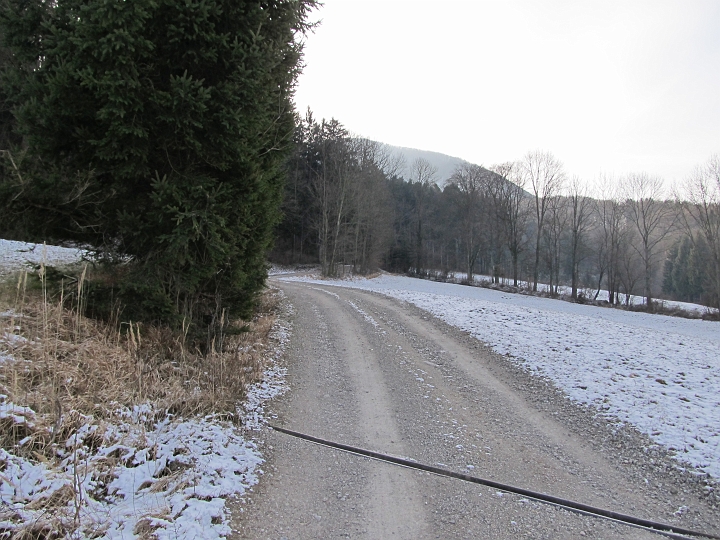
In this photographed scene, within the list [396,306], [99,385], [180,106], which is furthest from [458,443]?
[396,306]

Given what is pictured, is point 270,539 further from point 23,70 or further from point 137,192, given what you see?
point 23,70

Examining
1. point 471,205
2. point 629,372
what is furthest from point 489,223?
point 629,372

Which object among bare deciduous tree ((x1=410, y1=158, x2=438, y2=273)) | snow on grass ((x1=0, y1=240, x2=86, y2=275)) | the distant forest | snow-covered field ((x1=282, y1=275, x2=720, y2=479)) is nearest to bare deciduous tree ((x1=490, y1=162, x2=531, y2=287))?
the distant forest

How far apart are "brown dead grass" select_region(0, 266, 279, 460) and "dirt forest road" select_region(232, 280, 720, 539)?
0.95 m

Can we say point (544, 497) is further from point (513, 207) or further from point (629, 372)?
point (513, 207)

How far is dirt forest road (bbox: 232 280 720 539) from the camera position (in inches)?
116

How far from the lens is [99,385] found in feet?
12.1

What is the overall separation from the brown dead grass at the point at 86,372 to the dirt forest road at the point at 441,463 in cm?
95

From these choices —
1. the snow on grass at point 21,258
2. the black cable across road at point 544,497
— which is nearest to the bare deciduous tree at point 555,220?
the black cable across road at point 544,497

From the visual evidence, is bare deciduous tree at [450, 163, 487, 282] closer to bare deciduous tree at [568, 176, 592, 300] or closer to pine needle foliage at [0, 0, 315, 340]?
bare deciduous tree at [568, 176, 592, 300]

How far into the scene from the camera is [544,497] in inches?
129

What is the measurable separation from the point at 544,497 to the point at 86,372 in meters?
4.37

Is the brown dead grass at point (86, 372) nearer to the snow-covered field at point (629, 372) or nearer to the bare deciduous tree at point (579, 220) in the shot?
the snow-covered field at point (629, 372)

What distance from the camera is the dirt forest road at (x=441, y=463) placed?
116 inches
